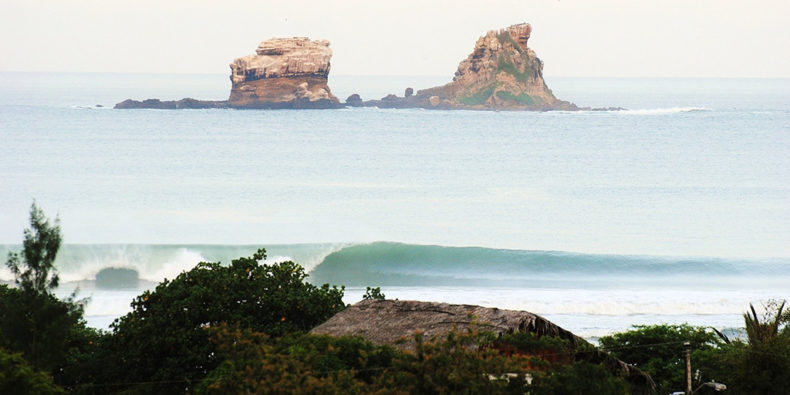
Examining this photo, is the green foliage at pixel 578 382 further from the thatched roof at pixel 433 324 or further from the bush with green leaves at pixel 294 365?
the thatched roof at pixel 433 324

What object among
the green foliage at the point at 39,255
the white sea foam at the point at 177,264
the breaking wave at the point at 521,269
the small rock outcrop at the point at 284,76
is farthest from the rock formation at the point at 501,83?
the green foliage at the point at 39,255

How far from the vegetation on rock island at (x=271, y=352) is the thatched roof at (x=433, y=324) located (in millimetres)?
235

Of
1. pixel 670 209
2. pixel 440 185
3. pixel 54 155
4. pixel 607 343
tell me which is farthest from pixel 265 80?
pixel 607 343

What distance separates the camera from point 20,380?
36.3 ft

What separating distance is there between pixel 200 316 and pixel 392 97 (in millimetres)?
118726

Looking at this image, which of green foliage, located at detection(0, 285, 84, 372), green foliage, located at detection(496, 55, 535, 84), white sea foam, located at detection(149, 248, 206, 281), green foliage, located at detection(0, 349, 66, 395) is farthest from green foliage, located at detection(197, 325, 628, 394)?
green foliage, located at detection(496, 55, 535, 84)

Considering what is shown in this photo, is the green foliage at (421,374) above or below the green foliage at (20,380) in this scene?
above

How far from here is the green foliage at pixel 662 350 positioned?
704 inches

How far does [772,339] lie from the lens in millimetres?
15609

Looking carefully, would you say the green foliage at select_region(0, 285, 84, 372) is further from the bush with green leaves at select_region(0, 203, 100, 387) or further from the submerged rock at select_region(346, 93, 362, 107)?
the submerged rock at select_region(346, 93, 362, 107)

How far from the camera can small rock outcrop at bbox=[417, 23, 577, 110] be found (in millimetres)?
130750

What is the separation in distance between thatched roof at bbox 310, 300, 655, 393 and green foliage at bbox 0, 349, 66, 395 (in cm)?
416

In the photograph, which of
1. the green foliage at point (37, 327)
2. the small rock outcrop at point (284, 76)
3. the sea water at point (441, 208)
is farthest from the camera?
the small rock outcrop at point (284, 76)

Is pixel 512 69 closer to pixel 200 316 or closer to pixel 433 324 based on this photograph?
pixel 200 316
